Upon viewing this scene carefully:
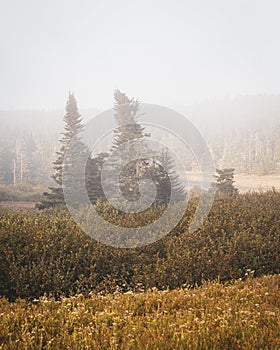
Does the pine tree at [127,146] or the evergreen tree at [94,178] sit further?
the evergreen tree at [94,178]

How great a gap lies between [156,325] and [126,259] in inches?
296

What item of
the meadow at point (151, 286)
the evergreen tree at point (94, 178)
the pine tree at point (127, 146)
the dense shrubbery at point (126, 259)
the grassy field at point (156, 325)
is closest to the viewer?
the grassy field at point (156, 325)

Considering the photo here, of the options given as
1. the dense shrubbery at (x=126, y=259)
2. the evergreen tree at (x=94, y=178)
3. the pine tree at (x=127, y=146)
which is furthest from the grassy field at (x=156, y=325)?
the evergreen tree at (x=94, y=178)

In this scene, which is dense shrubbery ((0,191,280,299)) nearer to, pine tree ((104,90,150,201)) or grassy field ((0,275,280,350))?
grassy field ((0,275,280,350))

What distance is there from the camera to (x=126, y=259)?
1350 centimetres

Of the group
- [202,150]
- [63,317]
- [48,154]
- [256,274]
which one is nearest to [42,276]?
[63,317]

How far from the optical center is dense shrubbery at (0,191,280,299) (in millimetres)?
11438

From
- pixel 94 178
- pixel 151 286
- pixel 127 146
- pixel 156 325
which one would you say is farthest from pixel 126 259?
pixel 127 146

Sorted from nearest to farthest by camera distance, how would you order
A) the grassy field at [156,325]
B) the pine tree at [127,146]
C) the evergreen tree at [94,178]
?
1. the grassy field at [156,325]
2. the pine tree at [127,146]
3. the evergreen tree at [94,178]

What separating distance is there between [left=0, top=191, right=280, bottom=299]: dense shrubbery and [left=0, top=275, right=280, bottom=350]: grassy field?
3.11 m

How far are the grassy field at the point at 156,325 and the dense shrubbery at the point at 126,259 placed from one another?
3.11 metres

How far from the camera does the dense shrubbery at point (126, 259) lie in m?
11.4

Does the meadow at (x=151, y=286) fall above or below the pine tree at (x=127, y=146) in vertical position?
below

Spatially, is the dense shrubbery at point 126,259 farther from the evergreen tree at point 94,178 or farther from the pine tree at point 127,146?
the evergreen tree at point 94,178
